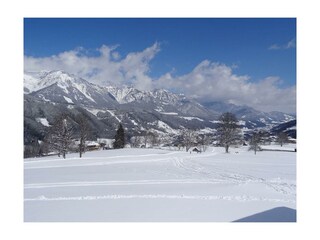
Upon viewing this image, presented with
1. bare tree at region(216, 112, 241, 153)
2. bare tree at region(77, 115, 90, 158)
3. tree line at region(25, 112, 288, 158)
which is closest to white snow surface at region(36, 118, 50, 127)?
tree line at region(25, 112, 288, 158)

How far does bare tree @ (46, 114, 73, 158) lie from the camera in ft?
123

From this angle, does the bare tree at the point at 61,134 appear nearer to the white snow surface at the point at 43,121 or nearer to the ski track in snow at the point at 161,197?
the ski track in snow at the point at 161,197

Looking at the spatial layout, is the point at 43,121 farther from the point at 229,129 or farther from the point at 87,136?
the point at 229,129

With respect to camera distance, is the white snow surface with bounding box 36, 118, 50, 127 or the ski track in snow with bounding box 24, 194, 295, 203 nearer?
the ski track in snow with bounding box 24, 194, 295, 203

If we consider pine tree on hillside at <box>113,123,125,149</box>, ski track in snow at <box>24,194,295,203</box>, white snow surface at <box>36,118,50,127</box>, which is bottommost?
pine tree on hillside at <box>113,123,125,149</box>

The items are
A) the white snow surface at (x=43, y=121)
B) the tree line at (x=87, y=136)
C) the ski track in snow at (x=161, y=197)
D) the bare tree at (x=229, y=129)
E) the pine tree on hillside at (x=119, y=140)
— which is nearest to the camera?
the ski track in snow at (x=161, y=197)

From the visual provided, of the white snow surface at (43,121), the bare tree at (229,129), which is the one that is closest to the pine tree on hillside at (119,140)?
the bare tree at (229,129)

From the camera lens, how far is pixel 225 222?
8.54 m

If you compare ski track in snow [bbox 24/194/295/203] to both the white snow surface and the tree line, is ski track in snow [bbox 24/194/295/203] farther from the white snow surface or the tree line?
the white snow surface

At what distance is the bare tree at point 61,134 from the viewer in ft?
123

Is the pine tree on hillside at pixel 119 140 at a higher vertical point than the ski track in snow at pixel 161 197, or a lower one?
lower
